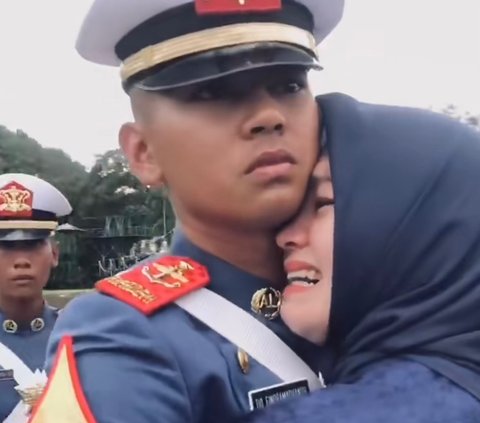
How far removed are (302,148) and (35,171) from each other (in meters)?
22.0

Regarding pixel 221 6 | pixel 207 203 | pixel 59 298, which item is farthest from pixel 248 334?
pixel 59 298

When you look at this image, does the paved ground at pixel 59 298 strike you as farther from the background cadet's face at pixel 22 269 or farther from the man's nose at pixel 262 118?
the man's nose at pixel 262 118

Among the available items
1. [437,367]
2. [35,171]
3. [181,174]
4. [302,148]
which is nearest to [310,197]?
[302,148]

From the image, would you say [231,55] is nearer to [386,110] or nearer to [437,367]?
[386,110]

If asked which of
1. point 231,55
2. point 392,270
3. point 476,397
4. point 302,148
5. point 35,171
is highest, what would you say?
point 231,55

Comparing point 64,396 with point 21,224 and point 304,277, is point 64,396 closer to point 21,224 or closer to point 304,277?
point 304,277

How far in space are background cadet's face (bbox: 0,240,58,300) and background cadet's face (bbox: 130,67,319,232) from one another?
2479 mm

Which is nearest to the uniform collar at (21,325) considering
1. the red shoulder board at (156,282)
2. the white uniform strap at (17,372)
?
the white uniform strap at (17,372)

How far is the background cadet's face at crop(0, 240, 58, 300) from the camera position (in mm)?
3621

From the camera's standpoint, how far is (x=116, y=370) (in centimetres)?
109

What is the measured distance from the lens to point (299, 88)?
126 cm

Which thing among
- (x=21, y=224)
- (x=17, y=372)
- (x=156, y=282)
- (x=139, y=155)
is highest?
→ (x=139, y=155)

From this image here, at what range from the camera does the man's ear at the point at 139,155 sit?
4.30 ft

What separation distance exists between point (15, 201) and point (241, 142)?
2804mm
